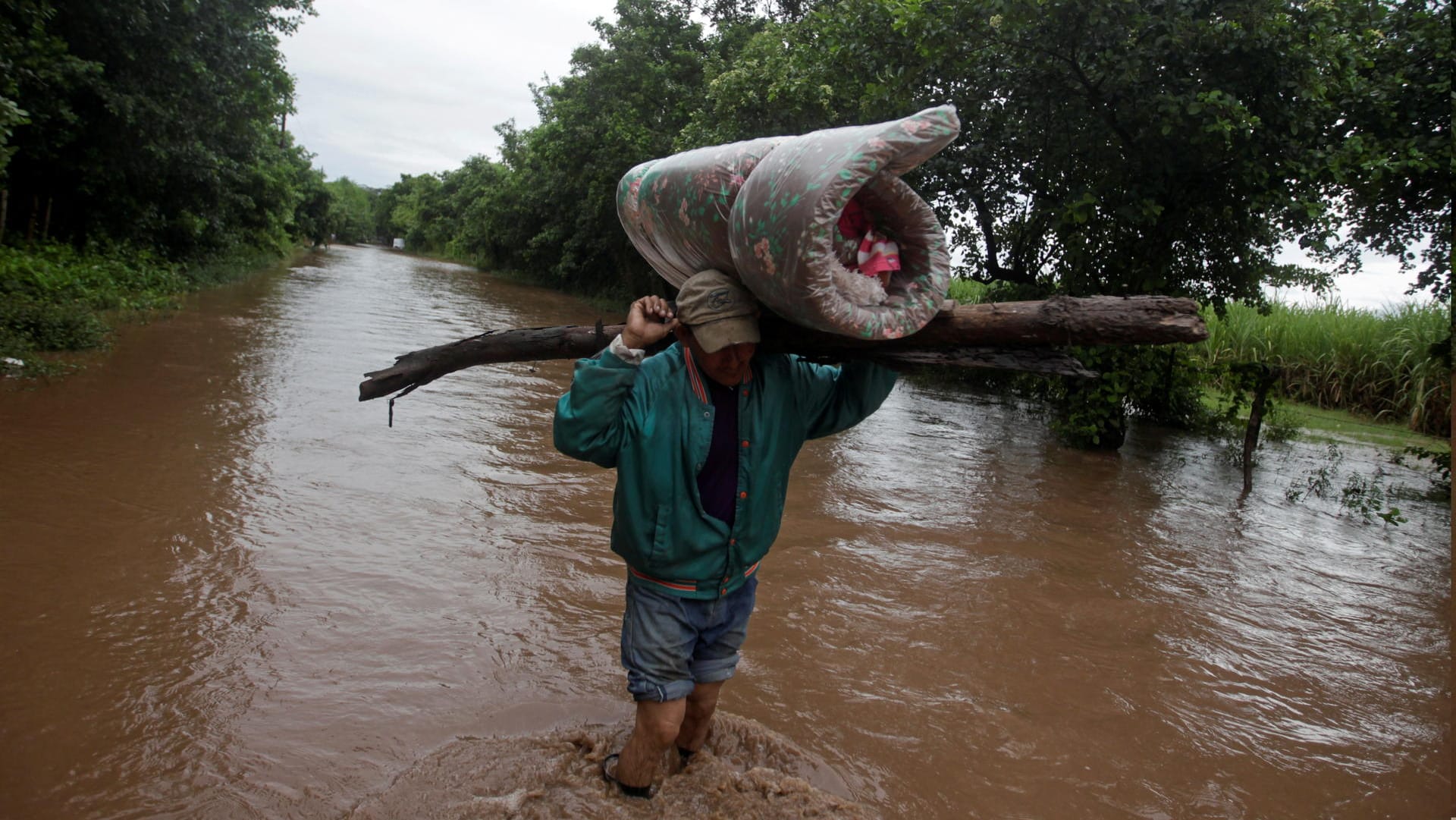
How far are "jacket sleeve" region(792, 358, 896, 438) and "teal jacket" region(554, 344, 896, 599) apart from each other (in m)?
0.08

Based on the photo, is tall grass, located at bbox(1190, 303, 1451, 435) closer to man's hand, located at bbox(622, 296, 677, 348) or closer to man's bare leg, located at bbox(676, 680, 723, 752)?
man's bare leg, located at bbox(676, 680, 723, 752)

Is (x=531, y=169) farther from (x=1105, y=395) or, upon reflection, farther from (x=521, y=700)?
(x=521, y=700)

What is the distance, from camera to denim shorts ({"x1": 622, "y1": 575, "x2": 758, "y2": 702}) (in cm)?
228

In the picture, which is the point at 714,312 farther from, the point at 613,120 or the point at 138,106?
the point at 613,120

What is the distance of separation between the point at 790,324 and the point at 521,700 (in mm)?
1714

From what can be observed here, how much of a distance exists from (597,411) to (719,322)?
38 centimetres

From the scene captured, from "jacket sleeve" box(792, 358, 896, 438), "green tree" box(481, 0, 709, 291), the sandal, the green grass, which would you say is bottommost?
the sandal

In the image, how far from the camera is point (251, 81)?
1390 centimetres

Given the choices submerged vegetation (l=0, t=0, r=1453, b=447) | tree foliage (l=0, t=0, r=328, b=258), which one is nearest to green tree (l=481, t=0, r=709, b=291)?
submerged vegetation (l=0, t=0, r=1453, b=447)

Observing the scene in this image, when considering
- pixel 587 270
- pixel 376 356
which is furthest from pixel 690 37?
pixel 376 356

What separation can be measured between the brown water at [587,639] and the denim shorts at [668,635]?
0.44m

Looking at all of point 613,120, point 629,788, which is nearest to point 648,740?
point 629,788

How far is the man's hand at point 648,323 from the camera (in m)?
2.16

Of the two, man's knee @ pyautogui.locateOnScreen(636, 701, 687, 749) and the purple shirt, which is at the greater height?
the purple shirt
